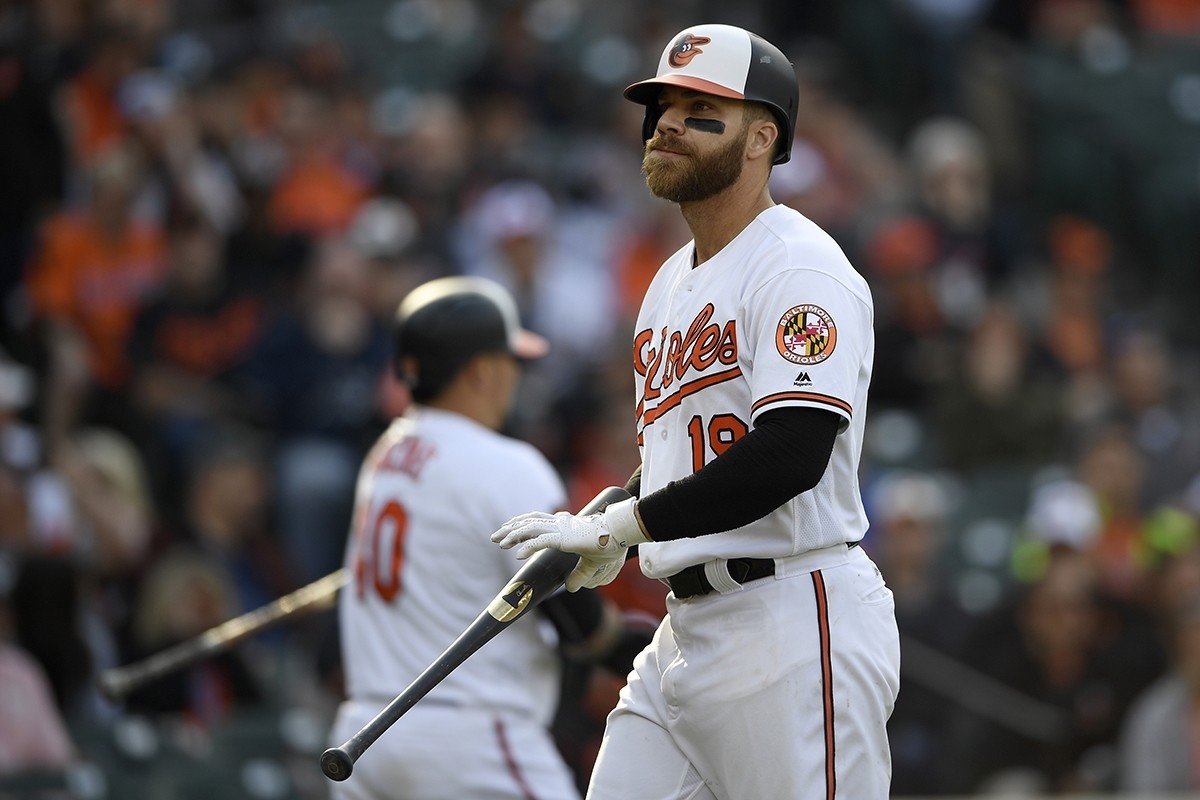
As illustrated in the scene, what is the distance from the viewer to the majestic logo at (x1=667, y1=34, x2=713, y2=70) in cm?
415

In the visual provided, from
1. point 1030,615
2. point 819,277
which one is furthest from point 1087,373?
point 819,277

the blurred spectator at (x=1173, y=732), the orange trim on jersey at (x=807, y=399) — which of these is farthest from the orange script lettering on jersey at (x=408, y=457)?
the blurred spectator at (x=1173, y=732)

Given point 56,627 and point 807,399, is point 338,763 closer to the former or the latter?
point 807,399

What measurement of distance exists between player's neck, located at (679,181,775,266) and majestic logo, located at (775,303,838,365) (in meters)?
0.40

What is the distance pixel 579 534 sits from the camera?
3.90 m

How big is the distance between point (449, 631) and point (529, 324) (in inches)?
211

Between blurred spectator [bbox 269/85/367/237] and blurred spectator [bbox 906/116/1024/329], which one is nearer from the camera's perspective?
blurred spectator [bbox 269/85/367/237]

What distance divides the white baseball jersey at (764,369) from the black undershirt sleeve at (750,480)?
0.16ft

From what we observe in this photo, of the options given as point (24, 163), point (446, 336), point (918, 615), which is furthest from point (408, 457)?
point (24, 163)

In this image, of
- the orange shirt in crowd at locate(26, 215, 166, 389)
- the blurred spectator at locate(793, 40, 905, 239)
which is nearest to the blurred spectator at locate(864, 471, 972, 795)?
the blurred spectator at locate(793, 40, 905, 239)

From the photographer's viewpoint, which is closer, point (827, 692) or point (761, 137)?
point (827, 692)

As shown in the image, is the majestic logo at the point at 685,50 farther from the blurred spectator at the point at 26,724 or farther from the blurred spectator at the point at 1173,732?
the blurred spectator at the point at 1173,732

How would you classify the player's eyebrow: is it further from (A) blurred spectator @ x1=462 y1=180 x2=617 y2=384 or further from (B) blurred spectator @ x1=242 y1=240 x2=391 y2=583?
(A) blurred spectator @ x1=462 y1=180 x2=617 y2=384

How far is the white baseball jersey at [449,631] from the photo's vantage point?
16.7 feet
